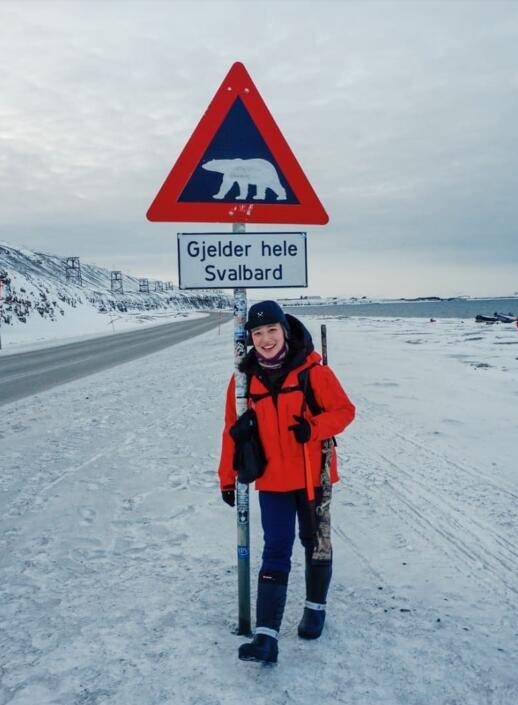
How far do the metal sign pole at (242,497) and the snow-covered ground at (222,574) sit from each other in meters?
0.16

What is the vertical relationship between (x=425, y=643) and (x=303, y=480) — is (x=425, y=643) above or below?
below

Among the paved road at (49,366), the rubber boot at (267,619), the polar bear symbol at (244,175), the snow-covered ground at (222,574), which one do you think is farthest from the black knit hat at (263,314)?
the paved road at (49,366)

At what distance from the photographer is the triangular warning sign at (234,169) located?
101 inches

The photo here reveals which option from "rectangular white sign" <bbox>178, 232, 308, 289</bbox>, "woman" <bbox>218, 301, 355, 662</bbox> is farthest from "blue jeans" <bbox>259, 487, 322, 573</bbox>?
"rectangular white sign" <bbox>178, 232, 308, 289</bbox>

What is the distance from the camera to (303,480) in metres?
2.55

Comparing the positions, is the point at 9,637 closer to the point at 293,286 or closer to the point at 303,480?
the point at 303,480

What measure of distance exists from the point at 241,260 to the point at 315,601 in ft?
5.95

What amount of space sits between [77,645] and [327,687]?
1.26 metres

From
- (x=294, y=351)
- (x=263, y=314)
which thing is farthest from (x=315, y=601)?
(x=263, y=314)

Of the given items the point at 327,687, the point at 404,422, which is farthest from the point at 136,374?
the point at 327,687

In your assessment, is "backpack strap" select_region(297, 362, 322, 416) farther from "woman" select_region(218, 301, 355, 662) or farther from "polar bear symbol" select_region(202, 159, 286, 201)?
"polar bear symbol" select_region(202, 159, 286, 201)

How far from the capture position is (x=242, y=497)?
2643 millimetres

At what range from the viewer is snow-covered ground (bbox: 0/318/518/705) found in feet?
7.56

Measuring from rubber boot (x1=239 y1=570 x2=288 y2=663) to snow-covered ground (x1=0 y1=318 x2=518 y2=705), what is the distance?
0.23 ft
